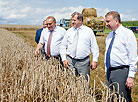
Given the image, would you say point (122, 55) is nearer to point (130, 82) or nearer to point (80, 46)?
point (130, 82)

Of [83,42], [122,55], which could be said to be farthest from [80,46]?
[122,55]

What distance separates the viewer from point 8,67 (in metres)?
4.11

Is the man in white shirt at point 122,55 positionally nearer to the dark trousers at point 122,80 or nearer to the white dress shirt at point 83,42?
the dark trousers at point 122,80

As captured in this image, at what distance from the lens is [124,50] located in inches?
106

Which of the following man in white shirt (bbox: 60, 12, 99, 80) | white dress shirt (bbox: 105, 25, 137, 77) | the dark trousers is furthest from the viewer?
man in white shirt (bbox: 60, 12, 99, 80)

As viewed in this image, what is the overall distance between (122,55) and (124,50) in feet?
0.24

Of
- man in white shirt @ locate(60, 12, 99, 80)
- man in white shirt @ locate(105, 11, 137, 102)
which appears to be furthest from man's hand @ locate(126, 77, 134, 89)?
man in white shirt @ locate(60, 12, 99, 80)

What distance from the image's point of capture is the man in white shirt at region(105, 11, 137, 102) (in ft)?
8.60

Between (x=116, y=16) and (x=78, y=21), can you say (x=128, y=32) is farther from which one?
(x=78, y=21)

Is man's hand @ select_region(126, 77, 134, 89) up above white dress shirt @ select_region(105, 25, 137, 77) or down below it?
below

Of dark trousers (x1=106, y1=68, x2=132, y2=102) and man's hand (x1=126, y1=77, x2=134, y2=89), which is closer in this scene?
man's hand (x1=126, y1=77, x2=134, y2=89)

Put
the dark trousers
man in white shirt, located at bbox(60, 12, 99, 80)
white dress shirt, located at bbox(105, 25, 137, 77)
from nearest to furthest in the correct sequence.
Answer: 1. white dress shirt, located at bbox(105, 25, 137, 77)
2. the dark trousers
3. man in white shirt, located at bbox(60, 12, 99, 80)

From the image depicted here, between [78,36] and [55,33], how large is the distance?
80cm

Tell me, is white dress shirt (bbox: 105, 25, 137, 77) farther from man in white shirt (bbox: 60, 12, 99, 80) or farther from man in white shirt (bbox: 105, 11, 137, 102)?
man in white shirt (bbox: 60, 12, 99, 80)
